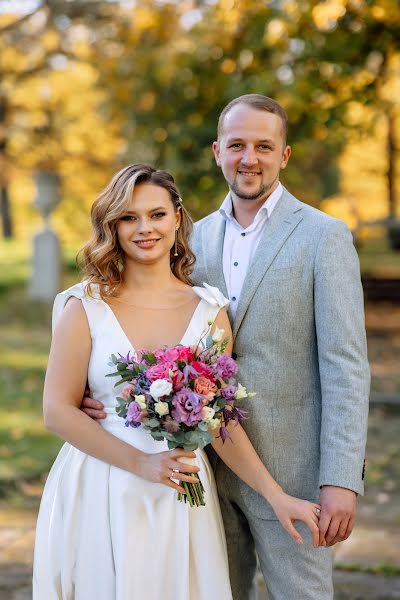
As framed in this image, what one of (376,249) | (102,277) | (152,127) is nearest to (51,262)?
(152,127)

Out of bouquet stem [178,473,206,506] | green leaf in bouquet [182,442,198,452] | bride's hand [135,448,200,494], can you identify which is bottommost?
bouquet stem [178,473,206,506]

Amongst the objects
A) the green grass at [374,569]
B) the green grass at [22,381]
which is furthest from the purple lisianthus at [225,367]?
the green grass at [22,381]

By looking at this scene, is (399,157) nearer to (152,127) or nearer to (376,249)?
(376,249)

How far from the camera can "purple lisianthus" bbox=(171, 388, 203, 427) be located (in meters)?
2.38

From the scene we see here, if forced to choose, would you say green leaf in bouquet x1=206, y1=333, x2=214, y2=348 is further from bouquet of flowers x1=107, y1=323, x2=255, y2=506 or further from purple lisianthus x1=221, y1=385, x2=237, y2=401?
purple lisianthus x1=221, y1=385, x2=237, y2=401

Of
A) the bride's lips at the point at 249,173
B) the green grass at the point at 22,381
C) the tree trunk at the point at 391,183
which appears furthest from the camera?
the tree trunk at the point at 391,183

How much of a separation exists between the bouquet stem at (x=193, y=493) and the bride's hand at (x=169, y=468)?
0.07ft

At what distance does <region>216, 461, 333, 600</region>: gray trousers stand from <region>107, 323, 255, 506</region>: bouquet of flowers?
24.2 inches

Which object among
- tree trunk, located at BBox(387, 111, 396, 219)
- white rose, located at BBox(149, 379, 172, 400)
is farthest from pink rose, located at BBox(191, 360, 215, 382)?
tree trunk, located at BBox(387, 111, 396, 219)

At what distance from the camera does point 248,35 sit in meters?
8.48

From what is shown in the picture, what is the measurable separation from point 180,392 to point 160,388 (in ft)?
0.20

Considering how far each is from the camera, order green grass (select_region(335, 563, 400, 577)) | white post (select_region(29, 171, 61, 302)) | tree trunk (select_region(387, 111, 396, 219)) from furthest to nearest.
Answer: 1. tree trunk (select_region(387, 111, 396, 219))
2. white post (select_region(29, 171, 61, 302))
3. green grass (select_region(335, 563, 400, 577))

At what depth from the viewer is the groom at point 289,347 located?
2.82 m

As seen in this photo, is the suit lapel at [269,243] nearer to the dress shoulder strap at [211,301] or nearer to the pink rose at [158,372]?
the dress shoulder strap at [211,301]
